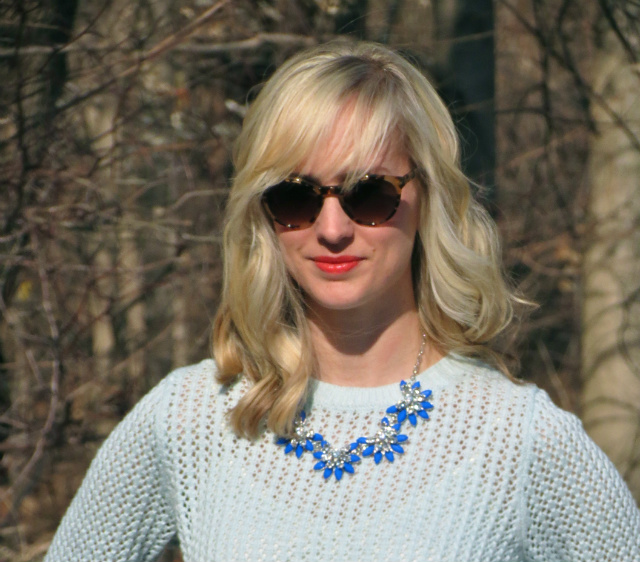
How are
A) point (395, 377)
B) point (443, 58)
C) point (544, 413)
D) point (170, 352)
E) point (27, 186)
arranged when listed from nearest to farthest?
1. point (544, 413)
2. point (395, 377)
3. point (27, 186)
4. point (443, 58)
5. point (170, 352)

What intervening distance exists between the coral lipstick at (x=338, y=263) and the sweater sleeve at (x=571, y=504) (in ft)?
1.67

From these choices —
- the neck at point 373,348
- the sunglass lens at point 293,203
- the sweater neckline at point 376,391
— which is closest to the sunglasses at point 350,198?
the sunglass lens at point 293,203

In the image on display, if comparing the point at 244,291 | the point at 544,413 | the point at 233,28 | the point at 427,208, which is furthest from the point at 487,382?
the point at 233,28

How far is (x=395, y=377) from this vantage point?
6.25 ft

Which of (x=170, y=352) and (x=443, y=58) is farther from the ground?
(x=443, y=58)

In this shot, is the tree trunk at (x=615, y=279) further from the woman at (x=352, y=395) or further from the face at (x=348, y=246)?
the face at (x=348, y=246)

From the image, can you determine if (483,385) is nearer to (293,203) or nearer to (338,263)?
(338,263)

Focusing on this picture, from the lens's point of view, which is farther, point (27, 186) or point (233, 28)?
point (233, 28)

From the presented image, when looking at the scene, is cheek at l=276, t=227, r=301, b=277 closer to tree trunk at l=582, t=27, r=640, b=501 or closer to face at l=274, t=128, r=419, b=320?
face at l=274, t=128, r=419, b=320

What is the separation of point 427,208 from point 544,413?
510mm

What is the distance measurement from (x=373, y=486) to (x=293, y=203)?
626mm

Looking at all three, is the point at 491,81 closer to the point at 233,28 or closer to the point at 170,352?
the point at 233,28

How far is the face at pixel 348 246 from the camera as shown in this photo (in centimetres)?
172

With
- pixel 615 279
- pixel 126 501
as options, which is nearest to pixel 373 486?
pixel 126 501
